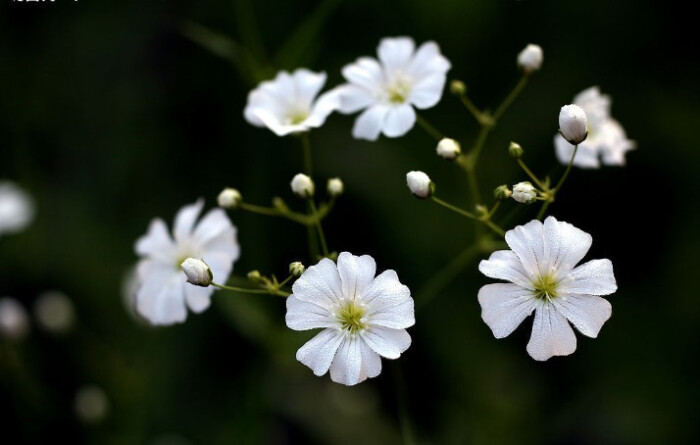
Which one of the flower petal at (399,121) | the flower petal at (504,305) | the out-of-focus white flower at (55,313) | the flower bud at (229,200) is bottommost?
the flower petal at (504,305)

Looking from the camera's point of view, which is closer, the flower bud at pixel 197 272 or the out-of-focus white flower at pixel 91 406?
the flower bud at pixel 197 272

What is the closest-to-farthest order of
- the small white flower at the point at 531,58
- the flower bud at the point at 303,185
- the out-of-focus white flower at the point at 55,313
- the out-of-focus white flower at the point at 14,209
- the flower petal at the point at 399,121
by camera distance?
1. the flower bud at the point at 303,185
2. the flower petal at the point at 399,121
3. the small white flower at the point at 531,58
4. the out-of-focus white flower at the point at 55,313
5. the out-of-focus white flower at the point at 14,209

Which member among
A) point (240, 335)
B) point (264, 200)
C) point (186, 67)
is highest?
point (186, 67)

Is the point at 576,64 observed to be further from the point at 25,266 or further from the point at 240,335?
the point at 25,266

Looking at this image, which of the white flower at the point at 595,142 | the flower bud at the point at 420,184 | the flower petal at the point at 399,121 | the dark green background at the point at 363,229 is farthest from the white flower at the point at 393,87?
the dark green background at the point at 363,229

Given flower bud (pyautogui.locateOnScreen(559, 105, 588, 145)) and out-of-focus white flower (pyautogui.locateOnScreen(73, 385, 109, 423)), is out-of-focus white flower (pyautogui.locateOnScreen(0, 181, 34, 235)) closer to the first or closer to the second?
out-of-focus white flower (pyautogui.locateOnScreen(73, 385, 109, 423))

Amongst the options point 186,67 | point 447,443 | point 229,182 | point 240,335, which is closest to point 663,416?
point 447,443

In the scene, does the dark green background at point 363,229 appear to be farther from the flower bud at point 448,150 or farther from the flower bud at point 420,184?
the flower bud at point 420,184
